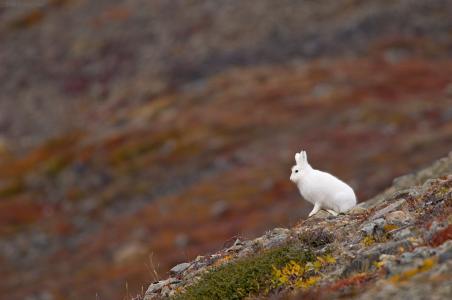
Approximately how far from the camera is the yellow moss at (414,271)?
1037cm

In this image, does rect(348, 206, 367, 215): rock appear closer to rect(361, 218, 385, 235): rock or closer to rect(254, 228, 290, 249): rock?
rect(254, 228, 290, 249): rock

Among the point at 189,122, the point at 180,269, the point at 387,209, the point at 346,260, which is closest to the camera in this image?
the point at 346,260

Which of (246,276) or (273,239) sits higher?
(273,239)

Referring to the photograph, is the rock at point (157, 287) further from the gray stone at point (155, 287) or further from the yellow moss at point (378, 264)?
the yellow moss at point (378, 264)

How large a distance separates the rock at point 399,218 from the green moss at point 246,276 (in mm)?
1571

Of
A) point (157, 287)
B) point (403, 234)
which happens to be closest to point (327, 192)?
point (157, 287)

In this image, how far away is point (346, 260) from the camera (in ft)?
42.9

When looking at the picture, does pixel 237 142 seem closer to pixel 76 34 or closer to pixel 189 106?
pixel 189 106

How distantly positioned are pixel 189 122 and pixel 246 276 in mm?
71555

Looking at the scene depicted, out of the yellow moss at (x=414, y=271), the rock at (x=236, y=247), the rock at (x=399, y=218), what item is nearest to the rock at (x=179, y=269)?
the rock at (x=236, y=247)

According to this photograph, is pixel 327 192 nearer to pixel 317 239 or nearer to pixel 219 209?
pixel 317 239

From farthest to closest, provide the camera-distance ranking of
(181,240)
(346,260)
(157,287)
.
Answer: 1. (181,240)
2. (157,287)
3. (346,260)

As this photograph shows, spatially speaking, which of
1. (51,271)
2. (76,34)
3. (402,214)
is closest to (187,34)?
(76,34)

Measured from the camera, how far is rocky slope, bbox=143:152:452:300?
10.5 metres
